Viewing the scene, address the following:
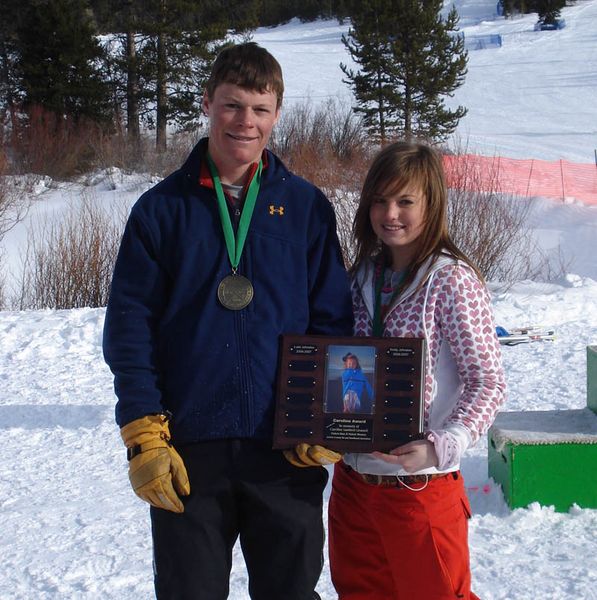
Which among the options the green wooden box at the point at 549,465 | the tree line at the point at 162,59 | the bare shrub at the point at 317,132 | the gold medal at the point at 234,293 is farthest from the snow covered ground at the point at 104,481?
the tree line at the point at 162,59

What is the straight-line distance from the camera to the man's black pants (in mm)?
2016

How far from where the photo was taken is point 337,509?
7.48 ft

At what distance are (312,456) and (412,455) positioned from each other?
236 mm

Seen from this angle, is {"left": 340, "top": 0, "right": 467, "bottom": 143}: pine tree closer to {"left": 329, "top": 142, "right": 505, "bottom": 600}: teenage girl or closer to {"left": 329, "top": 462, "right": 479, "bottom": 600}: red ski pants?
{"left": 329, "top": 142, "right": 505, "bottom": 600}: teenage girl

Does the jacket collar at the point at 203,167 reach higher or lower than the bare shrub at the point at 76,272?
higher

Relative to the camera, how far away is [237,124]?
6.59ft

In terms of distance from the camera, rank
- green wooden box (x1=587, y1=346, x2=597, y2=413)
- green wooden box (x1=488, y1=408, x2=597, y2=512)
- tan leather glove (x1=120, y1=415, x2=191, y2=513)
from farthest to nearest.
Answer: green wooden box (x1=587, y1=346, x2=597, y2=413)
green wooden box (x1=488, y1=408, x2=597, y2=512)
tan leather glove (x1=120, y1=415, x2=191, y2=513)

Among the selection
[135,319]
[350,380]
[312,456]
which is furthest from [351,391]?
[135,319]

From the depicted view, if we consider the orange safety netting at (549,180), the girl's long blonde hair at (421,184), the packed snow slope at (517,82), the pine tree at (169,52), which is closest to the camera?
the girl's long blonde hair at (421,184)

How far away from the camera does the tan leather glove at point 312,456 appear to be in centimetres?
196

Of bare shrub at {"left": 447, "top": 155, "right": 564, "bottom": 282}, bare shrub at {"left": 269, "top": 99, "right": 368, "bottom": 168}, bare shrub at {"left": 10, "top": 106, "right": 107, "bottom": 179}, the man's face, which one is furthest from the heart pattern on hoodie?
bare shrub at {"left": 10, "top": 106, "right": 107, "bottom": 179}

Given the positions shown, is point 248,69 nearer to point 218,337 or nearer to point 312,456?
point 218,337

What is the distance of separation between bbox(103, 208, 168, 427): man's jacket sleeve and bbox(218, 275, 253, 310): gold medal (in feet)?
0.49

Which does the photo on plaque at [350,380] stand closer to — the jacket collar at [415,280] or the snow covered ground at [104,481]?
the jacket collar at [415,280]
